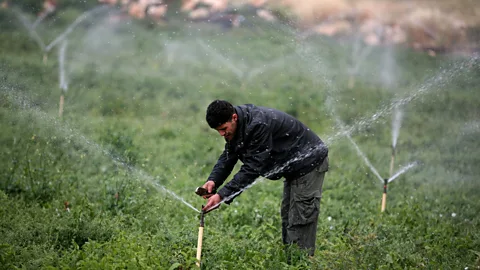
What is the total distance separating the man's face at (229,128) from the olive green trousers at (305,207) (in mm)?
990

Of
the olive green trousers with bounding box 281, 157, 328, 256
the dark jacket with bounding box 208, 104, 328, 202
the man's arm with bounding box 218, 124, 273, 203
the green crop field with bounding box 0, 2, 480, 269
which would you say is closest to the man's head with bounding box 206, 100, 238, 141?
the dark jacket with bounding box 208, 104, 328, 202

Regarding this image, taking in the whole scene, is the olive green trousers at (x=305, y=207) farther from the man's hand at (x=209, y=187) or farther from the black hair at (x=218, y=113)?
the black hair at (x=218, y=113)

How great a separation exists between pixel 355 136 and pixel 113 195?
7159mm

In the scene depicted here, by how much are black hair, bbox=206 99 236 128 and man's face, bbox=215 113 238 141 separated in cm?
5

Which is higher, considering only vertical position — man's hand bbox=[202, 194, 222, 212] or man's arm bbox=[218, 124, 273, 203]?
man's arm bbox=[218, 124, 273, 203]

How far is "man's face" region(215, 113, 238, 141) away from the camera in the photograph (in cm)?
561

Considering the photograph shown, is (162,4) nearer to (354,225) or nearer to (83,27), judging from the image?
(83,27)

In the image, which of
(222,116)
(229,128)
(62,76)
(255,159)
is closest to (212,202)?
(255,159)

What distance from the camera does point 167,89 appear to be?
50.1ft

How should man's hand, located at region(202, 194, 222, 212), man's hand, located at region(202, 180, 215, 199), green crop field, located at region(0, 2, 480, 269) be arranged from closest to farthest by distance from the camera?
man's hand, located at region(202, 194, 222, 212) → man's hand, located at region(202, 180, 215, 199) → green crop field, located at region(0, 2, 480, 269)

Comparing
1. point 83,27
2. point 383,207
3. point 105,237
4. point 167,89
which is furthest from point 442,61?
point 105,237

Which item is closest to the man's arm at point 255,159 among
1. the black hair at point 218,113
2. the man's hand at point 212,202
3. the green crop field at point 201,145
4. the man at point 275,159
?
the man at point 275,159

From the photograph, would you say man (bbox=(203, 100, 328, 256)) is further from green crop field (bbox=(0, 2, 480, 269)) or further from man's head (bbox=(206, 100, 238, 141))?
green crop field (bbox=(0, 2, 480, 269))

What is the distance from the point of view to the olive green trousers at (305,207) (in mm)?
6223
